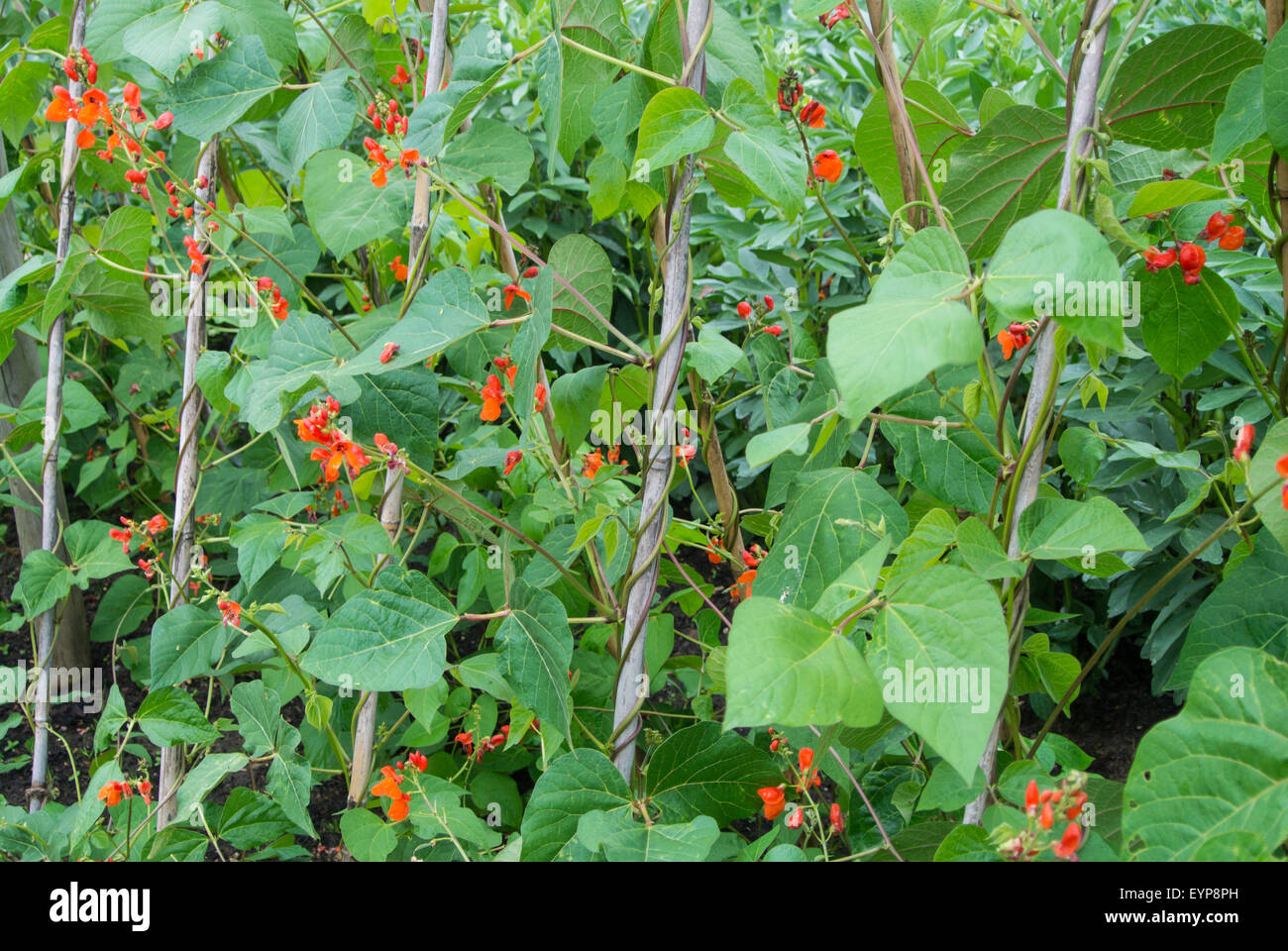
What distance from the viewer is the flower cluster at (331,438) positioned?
117 centimetres

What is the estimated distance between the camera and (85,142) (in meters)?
1.45

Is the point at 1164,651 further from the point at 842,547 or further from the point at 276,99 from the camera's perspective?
the point at 276,99

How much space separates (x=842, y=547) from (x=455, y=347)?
29.0 inches

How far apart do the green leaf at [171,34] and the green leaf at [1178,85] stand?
4.15ft

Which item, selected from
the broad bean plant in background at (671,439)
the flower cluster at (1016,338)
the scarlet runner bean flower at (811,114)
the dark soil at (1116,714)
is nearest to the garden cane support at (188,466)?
the broad bean plant in background at (671,439)

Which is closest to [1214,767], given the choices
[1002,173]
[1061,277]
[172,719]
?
[1061,277]

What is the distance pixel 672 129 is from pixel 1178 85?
0.60 m

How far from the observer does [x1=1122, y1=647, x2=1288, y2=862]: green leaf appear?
71cm

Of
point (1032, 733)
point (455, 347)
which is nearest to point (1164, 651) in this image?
point (1032, 733)

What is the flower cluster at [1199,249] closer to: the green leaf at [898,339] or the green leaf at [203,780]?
the green leaf at [898,339]

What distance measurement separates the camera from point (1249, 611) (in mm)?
958

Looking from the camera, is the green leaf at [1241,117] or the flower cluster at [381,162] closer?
the green leaf at [1241,117]

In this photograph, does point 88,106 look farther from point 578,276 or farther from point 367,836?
point 367,836

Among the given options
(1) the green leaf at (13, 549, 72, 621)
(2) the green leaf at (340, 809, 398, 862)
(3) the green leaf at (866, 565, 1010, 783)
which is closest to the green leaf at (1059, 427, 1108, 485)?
(3) the green leaf at (866, 565, 1010, 783)
